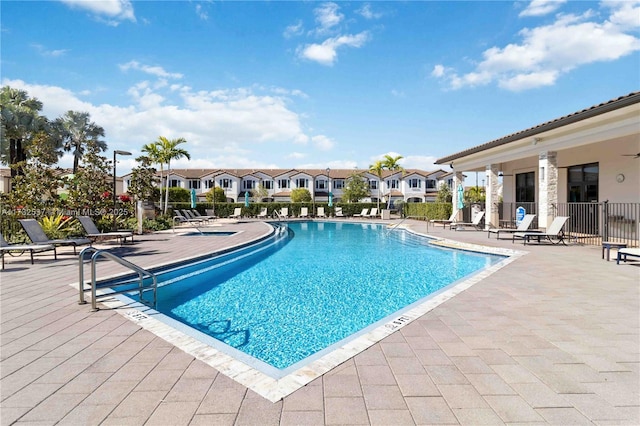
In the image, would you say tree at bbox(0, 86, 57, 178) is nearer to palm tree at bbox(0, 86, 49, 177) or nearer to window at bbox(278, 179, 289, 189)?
palm tree at bbox(0, 86, 49, 177)

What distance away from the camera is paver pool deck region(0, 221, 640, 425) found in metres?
2.40

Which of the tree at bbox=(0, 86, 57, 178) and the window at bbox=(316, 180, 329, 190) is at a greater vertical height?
the tree at bbox=(0, 86, 57, 178)

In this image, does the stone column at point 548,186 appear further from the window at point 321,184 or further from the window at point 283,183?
the window at point 283,183

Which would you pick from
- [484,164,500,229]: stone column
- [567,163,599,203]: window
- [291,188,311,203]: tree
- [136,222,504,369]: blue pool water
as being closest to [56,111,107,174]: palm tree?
[291,188,311,203]: tree

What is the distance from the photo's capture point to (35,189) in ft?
42.2

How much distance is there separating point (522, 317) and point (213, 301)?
17.0 feet

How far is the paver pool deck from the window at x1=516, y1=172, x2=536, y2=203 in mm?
16266

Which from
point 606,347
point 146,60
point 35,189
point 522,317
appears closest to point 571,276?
point 522,317

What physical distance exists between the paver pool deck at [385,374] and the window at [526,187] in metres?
16.3

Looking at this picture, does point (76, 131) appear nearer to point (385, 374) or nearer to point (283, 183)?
point (283, 183)

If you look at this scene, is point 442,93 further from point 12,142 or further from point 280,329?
point 12,142

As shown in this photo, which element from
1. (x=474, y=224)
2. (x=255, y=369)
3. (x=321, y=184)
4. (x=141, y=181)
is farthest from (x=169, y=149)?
(x=255, y=369)

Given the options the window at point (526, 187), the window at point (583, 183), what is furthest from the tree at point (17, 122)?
the window at point (583, 183)

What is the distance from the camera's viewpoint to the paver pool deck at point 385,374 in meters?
2.40
